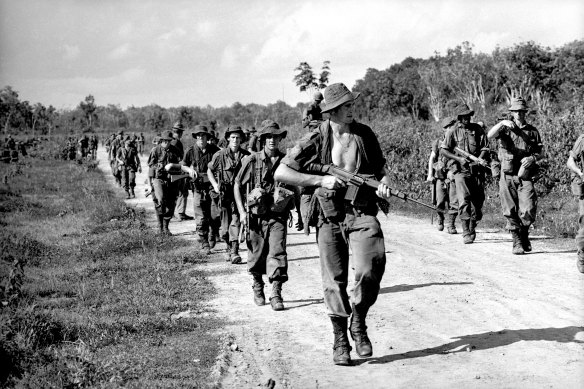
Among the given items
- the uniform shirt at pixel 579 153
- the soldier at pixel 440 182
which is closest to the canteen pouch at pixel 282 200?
the uniform shirt at pixel 579 153

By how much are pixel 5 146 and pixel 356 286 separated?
45.6 meters

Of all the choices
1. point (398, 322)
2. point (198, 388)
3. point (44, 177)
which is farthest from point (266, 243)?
point (44, 177)

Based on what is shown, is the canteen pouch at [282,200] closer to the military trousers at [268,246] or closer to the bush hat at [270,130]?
the military trousers at [268,246]

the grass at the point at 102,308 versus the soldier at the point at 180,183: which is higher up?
the soldier at the point at 180,183

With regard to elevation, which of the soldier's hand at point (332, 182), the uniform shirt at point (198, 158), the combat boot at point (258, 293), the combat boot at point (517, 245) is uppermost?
the uniform shirt at point (198, 158)

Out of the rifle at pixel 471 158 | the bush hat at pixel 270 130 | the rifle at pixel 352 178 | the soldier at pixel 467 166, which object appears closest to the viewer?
the rifle at pixel 352 178

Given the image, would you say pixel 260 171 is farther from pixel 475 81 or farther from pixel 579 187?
pixel 475 81

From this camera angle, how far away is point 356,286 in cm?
586

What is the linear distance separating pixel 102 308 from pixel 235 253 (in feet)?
10.5

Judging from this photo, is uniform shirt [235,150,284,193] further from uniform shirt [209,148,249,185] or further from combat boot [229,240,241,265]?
combat boot [229,240,241,265]

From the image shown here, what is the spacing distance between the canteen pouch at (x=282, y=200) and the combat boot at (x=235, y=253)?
2913 millimetres

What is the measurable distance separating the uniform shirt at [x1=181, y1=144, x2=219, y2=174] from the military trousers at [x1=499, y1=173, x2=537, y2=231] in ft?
16.6

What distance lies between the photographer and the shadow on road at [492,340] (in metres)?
5.95

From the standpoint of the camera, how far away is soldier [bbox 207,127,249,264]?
1046 centimetres
